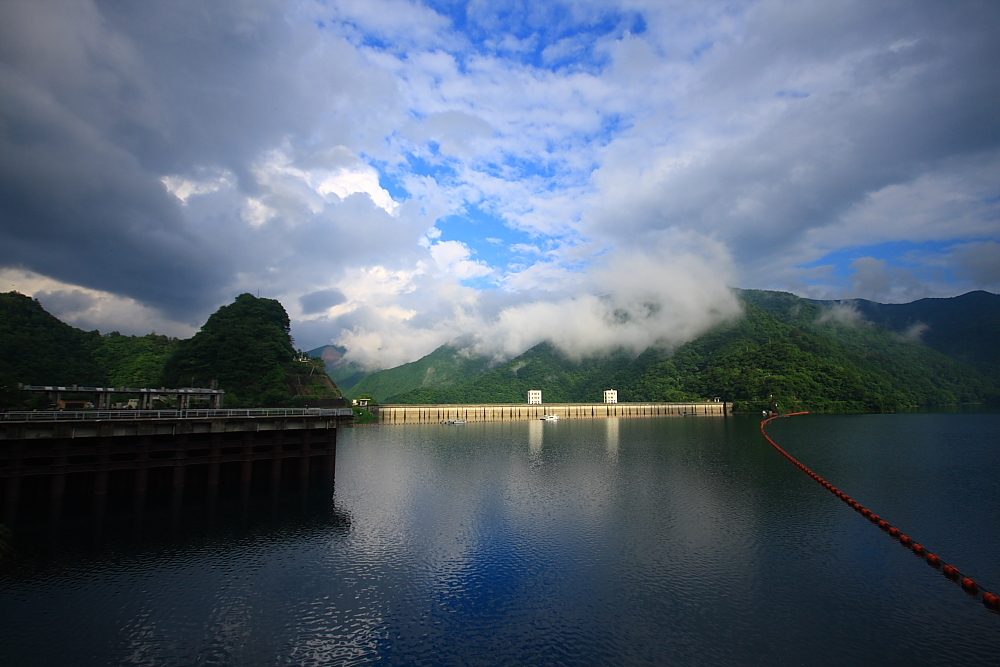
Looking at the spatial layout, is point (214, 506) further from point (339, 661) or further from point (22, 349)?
point (22, 349)

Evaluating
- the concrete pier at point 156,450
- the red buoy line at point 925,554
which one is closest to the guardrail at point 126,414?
the concrete pier at point 156,450

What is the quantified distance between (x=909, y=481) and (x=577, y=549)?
3821 centimetres

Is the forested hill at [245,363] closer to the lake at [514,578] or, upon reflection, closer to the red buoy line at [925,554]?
the lake at [514,578]

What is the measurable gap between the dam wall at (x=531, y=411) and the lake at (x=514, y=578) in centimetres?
10454

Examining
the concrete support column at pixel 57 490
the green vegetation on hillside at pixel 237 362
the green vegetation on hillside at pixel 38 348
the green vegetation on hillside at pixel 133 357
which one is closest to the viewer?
the concrete support column at pixel 57 490

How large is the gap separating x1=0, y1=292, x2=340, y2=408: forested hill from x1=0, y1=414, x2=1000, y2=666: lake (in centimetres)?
7152

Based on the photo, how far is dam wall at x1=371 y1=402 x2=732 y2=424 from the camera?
488 ft

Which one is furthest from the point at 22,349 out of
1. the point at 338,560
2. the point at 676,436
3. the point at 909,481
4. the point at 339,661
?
the point at 909,481

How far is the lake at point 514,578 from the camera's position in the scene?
17.7 m

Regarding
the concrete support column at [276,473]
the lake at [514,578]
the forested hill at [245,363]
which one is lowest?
the lake at [514,578]

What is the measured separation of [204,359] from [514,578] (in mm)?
107028

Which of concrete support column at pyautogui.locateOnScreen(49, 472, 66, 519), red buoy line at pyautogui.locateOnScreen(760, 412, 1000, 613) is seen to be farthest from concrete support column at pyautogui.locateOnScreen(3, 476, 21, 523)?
red buoy line at pyautogui.locateOnScreen(760, 412, 1000, 613)

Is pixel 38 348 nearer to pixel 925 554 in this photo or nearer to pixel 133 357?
pixel 133 357

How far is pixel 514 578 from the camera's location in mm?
24109
